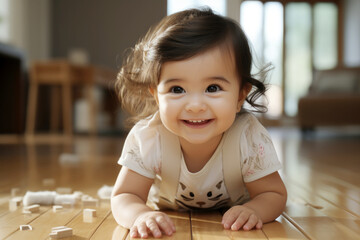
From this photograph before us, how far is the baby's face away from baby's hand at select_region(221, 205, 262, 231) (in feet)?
0.55

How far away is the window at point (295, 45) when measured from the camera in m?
9.20

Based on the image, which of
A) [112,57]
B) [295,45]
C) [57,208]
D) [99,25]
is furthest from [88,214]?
[295,45]

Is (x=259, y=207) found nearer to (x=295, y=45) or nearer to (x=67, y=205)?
(x=67, y=205)

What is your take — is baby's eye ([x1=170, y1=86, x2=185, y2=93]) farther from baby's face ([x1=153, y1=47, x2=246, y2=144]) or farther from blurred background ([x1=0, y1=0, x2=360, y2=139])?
blurred background ([x1=0, y1=0, x2=360, y2=139])

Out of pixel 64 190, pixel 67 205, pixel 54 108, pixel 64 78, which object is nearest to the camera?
pixel 67 205

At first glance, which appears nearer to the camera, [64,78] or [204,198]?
[204,198]

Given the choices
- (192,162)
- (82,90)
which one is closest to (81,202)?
(192,162)

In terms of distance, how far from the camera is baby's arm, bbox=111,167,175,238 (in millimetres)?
888

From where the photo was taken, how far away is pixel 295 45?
9.30m

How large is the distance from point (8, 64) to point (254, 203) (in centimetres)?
433

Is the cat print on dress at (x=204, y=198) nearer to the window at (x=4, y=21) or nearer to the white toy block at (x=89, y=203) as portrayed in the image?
the white toy block at (x=89, y=203)

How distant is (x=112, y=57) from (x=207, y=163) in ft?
21.7

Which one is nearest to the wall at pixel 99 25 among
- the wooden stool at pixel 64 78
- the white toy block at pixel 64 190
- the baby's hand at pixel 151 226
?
the wooden stool at pixel 64 78

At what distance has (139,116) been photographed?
127 cm
